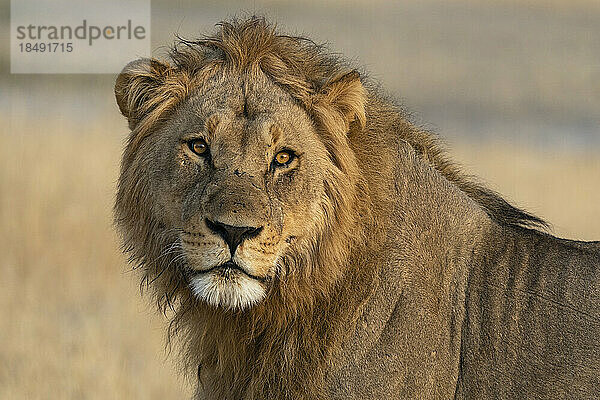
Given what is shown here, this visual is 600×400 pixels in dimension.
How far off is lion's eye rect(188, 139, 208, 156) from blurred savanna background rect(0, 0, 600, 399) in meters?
1.30

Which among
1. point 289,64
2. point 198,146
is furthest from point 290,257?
point 289,64

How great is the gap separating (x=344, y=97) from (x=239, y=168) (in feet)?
2.29

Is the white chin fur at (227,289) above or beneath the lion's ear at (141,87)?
beneath

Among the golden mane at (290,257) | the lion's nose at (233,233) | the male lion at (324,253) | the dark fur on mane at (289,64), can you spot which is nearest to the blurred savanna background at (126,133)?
the dark fur on mane at (289,64)

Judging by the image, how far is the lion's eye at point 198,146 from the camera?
16.8ft

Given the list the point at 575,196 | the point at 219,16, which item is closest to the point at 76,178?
the point at 575,196

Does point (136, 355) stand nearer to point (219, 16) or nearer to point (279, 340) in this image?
point (279, 340)

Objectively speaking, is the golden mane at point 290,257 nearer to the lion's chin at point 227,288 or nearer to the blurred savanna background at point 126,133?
the lion's chin at point 227,288

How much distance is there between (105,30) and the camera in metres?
20.8

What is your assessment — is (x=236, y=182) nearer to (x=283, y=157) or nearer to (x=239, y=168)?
A: (x=239, y=168)

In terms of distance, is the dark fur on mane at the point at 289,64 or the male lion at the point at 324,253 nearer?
the male lion at the point at 324,253

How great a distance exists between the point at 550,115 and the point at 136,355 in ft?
73.5

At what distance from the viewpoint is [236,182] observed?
16.1ft

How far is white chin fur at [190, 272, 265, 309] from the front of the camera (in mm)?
4837
